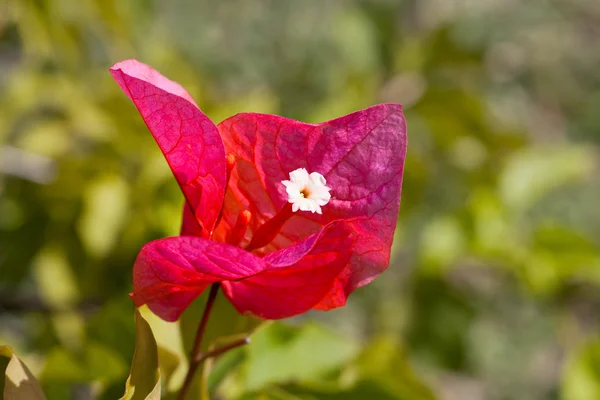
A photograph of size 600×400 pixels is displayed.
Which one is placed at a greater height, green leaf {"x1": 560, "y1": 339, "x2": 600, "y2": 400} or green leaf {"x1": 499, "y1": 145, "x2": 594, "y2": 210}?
green leaf {"x1": 499, "y1": 145, "x2": 594, "y2": 210}

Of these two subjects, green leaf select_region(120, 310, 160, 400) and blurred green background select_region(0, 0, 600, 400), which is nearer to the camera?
green leaf select_region(120, 310, 160, 400)

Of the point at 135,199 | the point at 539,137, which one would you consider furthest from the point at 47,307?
the point at 539,137

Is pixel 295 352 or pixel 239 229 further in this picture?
pixel 295 352

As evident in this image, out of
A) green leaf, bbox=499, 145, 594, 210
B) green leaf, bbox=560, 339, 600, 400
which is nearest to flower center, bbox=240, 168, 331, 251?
green leaf, bbox=560, 339, 600, 400

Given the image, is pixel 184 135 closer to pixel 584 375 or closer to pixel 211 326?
pixel 211 326

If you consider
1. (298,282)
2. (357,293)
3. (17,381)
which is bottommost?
(17,381)

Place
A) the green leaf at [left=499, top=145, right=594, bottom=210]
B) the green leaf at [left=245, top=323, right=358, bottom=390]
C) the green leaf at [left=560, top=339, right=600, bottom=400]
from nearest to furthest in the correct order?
the green leaf at [left=245, top=323, right=358, bottom=390] < the green leaf at [left=560, top=339, right=600, bottom=400] < the green leaf at [left=499, top=145, right=594, bottom=210]

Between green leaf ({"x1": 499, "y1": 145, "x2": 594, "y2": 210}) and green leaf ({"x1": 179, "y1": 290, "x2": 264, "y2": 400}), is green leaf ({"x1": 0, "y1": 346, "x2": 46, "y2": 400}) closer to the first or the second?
green leaf ({"x1": 179, "y1": 290, "x2": 264, "y2": 400})

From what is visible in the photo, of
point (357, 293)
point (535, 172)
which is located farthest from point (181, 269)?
point (357, 293)
